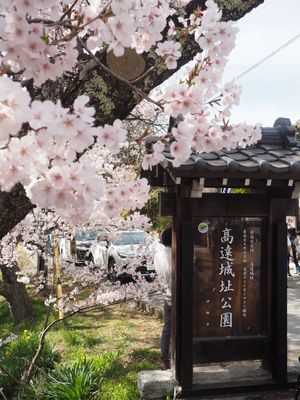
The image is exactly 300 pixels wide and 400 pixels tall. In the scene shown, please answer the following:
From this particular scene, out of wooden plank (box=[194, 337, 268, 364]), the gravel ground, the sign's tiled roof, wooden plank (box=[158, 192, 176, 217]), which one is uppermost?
the sign's tiled roof

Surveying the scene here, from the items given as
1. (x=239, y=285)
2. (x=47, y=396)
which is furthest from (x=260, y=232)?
(x=47, y=396)

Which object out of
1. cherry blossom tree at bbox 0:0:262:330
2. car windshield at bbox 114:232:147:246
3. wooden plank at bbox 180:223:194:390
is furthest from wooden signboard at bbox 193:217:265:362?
car windshield at bbox 114:232:147:246

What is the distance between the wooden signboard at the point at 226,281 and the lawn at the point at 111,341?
115 centimetres

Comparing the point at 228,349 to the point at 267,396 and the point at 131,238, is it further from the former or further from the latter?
the point at 131,238

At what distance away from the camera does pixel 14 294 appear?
9.30m

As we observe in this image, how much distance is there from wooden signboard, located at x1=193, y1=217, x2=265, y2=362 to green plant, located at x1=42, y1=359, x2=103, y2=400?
1266 mm

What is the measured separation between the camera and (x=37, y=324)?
29.2 ft

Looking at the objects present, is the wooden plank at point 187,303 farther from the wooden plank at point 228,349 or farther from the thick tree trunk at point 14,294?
the thick tree trunk at point 14,294

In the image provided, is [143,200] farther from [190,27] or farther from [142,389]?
[142,389]

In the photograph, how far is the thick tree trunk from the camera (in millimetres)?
9242

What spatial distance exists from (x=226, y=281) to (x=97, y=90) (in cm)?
329

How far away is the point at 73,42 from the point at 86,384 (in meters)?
4.08

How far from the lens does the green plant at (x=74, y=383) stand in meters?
4.70

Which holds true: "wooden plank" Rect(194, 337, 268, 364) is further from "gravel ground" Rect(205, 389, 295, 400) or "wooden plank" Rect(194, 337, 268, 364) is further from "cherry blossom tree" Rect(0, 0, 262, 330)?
"cherry blossom tree" Rect(0, 0, 262, 330)
